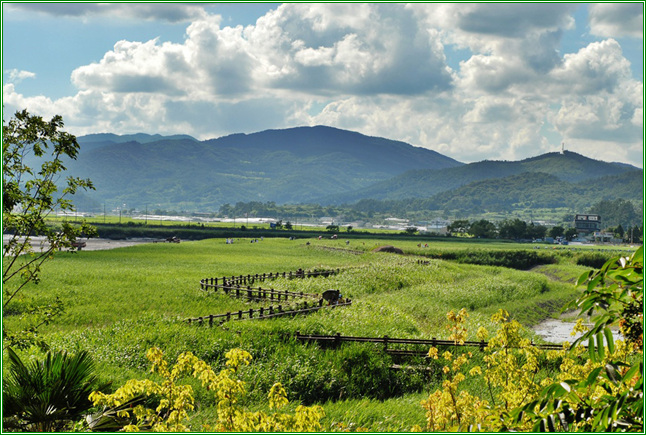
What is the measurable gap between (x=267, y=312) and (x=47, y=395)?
17896mm

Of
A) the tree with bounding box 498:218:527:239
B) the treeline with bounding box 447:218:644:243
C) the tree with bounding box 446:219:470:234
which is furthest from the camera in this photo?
the tree with bounding box 446:219:470:234

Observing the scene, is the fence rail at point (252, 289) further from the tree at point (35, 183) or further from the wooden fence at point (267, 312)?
the tree at point (35, 183)

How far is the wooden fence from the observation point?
2278 centimetres

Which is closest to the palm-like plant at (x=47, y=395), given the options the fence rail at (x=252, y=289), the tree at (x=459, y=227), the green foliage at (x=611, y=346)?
the green foliage at (x=611, y=346)

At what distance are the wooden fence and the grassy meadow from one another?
0.64m

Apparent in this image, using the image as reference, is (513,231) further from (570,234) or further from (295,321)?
(295,321)

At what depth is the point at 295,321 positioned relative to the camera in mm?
24000

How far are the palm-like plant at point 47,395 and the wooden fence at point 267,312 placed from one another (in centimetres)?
1194

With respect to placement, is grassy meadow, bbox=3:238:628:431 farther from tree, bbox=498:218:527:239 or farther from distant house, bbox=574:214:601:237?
distant house, bbox=574:214:601:237

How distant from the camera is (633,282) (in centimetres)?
443

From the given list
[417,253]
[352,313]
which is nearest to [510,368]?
[352,313]

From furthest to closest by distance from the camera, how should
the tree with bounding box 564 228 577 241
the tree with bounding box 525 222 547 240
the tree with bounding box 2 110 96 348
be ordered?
the tree with bounding box 564 228 577 241 → the tree with bounding box 525 222 547 240 → the tree with bounding box 2 110 96 348

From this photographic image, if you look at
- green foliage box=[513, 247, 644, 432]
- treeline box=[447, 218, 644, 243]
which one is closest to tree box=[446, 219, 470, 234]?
treeline box=[447, 218, 644, 243]

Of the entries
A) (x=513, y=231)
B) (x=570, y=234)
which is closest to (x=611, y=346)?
(x=513, y=231)
